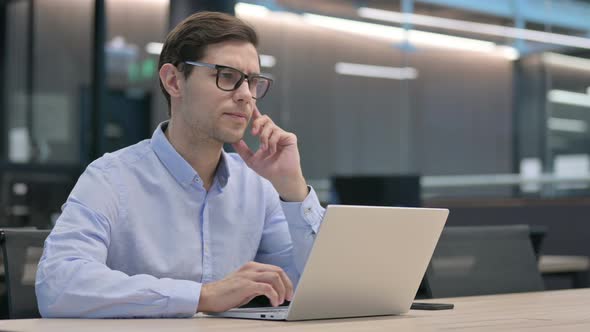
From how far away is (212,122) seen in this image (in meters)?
2.29

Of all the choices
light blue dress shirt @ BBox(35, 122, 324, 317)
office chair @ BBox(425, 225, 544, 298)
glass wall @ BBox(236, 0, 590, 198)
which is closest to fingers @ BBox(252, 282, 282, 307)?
light blue dress shirt @ BBox(35, 122, 324, 317)

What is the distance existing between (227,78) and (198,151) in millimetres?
207

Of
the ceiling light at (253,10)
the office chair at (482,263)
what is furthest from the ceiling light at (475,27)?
the office chair at (482,263)

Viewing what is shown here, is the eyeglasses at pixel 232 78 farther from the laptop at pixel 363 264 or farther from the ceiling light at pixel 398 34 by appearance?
the ceiling light at pixel 398 34

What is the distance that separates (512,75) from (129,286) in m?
6.07

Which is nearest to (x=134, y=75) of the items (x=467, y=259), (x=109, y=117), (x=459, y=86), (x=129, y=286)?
(x=109, y=117)

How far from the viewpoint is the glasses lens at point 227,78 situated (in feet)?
7.31

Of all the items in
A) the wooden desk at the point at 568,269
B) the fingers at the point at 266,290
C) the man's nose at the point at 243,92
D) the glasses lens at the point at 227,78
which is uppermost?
the glasses lens at the point at 227,78

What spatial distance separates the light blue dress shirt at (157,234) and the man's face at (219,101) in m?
0.10

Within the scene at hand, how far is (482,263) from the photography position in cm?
271

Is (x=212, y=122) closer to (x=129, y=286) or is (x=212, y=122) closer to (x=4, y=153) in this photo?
(x=129, y=286)

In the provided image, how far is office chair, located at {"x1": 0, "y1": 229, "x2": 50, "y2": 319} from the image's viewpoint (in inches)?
79.0

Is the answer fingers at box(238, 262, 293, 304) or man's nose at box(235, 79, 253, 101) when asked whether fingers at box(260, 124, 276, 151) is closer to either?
man's nose at box(235, 79, 253, 101)

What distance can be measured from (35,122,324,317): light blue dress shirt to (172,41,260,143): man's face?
0.33 feet
